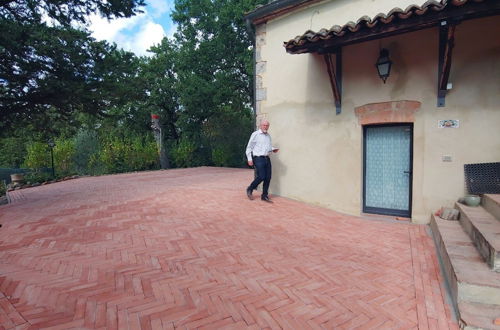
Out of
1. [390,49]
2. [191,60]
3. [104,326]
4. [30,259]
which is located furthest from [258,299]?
[191,60]

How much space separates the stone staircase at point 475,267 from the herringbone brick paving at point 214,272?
0.17m

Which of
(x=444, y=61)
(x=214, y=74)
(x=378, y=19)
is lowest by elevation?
(x=444, y=61)

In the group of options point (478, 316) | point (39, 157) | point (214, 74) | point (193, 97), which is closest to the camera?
point (478, 316)

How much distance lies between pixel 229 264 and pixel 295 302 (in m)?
0.93

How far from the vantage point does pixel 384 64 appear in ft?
16.3

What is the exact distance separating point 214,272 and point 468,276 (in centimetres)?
225

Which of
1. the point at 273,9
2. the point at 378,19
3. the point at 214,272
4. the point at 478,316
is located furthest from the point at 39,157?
the point at 478,316

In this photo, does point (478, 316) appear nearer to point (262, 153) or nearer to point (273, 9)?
point (262, 153)

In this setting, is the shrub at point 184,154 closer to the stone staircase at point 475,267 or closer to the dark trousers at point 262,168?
the dark trousers at point 262,168

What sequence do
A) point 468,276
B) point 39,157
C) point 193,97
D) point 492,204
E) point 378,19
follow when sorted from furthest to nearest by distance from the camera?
point 193,97 < point 39,157 < point 378,19 < point 492,204 < point 468,276

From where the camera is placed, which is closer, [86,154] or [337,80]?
[337,80]

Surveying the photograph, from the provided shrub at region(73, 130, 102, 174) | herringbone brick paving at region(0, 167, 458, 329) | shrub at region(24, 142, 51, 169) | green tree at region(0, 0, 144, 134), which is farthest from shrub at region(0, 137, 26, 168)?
herringbone brick paving at region(0, 167, 458, 329)

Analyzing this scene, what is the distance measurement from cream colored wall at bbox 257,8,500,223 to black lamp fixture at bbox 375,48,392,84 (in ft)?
0.53

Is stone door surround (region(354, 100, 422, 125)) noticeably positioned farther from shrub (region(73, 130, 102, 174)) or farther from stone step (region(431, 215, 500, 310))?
shrub (region(73, 130, 102, 174))
